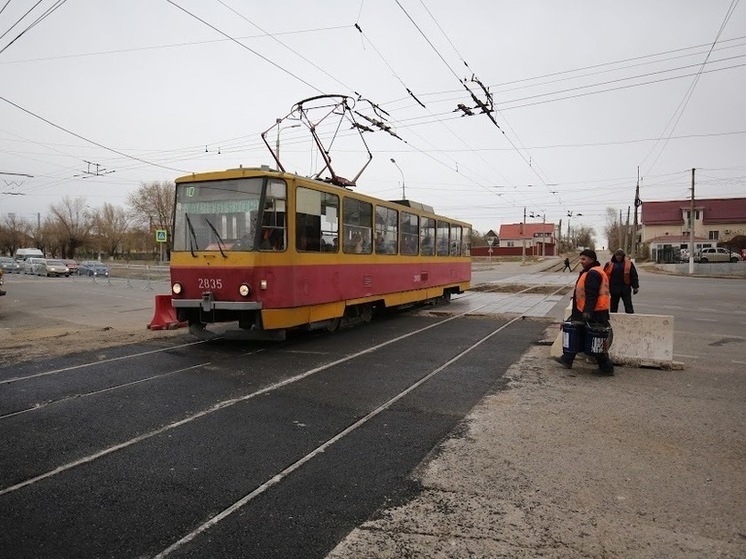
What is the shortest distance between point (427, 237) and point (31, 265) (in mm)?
46164

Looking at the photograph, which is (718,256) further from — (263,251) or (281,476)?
(281,476)

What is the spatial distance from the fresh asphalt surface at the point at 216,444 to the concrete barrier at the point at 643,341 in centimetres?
186

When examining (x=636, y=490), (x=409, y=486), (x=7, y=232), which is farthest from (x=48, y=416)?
(x=7, y=232)

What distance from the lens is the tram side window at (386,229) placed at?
12.6m

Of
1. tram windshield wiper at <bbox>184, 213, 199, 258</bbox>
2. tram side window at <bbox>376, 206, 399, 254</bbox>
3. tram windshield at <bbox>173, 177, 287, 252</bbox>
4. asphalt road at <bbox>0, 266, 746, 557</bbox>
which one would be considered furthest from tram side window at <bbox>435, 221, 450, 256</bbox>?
tram windshield wiper at <bbox>184, 213, 199, 258</bbox>

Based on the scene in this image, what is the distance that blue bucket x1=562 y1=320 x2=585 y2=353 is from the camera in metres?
7.70

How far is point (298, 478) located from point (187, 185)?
22.8 ft

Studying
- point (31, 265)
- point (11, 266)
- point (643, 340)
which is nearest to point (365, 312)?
point (643, 340)

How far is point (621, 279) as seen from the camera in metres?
11.4

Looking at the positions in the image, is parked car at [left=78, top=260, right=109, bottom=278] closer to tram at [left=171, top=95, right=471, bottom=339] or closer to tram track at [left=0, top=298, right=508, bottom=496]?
tram at [left=171, top=95, right=471, bottom=339]

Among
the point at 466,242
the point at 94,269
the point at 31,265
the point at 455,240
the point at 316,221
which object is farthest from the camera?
the point at 31,265

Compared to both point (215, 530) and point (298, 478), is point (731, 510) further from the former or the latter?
A: point (215, 530)

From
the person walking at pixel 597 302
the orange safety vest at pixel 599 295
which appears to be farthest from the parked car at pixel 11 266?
the person walking at pixel 597 302

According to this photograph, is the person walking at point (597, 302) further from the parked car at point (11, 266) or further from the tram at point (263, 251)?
the parked car at point (11, 266)
